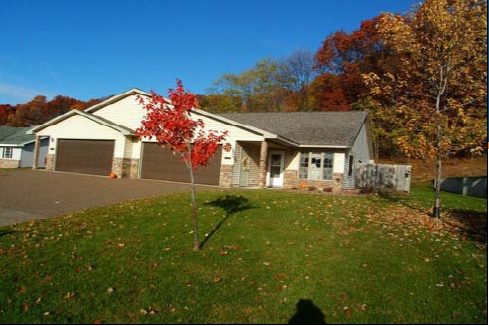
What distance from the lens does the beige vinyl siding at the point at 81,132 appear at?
21.4m

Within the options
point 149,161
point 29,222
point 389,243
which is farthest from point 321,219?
point 149,161

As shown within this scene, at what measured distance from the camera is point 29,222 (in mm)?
8508

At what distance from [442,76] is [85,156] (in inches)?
824

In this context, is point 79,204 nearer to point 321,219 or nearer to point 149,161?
point 321,219

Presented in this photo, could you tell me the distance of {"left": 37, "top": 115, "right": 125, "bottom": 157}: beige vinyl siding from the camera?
21.4m

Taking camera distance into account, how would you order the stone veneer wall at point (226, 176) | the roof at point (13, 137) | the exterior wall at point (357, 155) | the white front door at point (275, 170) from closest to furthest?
the stone veneer wall at point (226, 176) < the exterior wall at point (357, 155) < the white front door at point (275, 170) < the roof at point (13, 137)

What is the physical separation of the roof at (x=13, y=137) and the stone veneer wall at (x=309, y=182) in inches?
1053

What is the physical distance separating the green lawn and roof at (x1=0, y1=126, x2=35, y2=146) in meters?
29.3

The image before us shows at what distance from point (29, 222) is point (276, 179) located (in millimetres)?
14016

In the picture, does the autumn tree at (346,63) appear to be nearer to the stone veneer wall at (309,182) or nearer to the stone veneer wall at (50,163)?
the stone veneer wall at (309,182)

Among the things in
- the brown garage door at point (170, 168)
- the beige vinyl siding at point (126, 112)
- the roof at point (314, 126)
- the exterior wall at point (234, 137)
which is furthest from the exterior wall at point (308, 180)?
the beige vinyl siding at point (126, 112)

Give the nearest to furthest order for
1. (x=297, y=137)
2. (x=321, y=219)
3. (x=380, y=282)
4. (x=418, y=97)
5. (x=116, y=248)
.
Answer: (x=380, y=282) → (x=116, y=248) → (x=321, y=219) → (x=418, y=97) → (x=297, y=137)

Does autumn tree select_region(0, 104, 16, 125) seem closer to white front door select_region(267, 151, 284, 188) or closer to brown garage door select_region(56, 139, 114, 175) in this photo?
brown garage door select_region(56, 139, 114, 175)

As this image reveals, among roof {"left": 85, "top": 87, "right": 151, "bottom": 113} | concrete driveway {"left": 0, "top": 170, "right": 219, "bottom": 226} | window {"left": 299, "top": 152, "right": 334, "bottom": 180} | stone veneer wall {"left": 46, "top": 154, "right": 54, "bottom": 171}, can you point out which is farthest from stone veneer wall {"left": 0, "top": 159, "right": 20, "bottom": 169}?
window {"left": 299, "top": 152, "right": 334, "bottom": 180}
